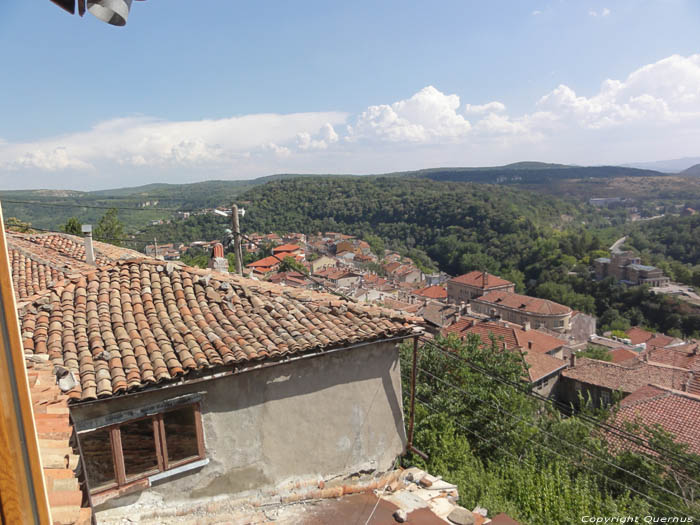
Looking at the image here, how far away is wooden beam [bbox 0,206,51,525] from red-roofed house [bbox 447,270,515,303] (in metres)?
69.7

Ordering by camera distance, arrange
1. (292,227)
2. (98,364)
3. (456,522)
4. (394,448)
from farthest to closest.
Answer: (292,227)
(394,448)
(456,522)
(98,364)

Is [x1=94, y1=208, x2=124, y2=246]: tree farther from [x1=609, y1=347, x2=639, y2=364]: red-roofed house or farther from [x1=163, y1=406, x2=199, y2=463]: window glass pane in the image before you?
[x1=609, y1=347, x2=639, y2=364]: red-roofed house

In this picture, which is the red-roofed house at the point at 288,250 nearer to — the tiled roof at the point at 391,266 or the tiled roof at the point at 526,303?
the tiled roof at the point at 391,266

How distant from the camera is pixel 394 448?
755 centimetres

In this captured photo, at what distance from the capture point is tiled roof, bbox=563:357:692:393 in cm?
2455

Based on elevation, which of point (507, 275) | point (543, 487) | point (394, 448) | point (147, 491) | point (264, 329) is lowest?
point (507, 275)

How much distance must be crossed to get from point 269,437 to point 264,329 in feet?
5.07

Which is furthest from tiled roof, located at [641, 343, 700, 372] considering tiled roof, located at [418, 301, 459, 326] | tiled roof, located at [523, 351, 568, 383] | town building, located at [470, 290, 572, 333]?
town building, located at [470, 290, 572, 333]

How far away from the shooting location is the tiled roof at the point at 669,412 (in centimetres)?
1608

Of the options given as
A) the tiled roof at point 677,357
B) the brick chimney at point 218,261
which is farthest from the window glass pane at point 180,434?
the tiled roof at point 677,357

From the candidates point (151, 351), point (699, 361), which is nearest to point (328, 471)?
point (151, 351)

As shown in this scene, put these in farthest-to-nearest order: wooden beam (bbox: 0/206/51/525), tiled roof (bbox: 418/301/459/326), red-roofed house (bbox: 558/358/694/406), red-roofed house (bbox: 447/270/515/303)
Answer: red-roofed house (bbox: 447/270/515/303) → tiled roof (bbox: 418/301/459/326) → red-roofed house (bbox: 558/358/694/406) → wooden beam (bbox: 0/206/51/525)

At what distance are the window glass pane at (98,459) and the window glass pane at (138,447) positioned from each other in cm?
18

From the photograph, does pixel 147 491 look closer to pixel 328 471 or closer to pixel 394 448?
pixel 328 471
